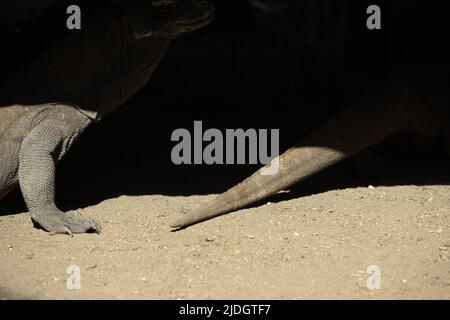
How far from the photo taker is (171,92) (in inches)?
293

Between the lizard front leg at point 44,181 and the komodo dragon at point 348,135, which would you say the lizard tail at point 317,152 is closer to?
the komodo dragon at point 348,135

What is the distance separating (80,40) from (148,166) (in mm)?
1426

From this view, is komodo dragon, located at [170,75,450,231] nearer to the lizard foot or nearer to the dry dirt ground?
the dry dirt ground

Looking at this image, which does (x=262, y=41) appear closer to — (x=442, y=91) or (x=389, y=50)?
(x=389, y=50)

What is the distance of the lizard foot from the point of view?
15.3 feet

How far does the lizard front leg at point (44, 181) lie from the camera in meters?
4.72

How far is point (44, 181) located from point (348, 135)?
2.25 metres

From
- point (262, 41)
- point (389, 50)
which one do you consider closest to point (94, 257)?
point (389, 50)

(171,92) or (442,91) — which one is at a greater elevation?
(442,91)

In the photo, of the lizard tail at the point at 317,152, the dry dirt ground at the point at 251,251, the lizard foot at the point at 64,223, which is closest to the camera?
the dry dirt ground at the point at 251,251

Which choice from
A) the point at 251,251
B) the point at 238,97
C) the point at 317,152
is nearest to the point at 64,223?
the point at 251,251

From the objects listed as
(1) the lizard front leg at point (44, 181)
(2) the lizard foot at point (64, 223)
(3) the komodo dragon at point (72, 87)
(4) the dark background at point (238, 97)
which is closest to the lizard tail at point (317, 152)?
(4) the dark background at point (238, 97)

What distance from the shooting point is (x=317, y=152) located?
514 centimetres

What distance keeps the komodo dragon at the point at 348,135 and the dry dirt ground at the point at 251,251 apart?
0.12m
